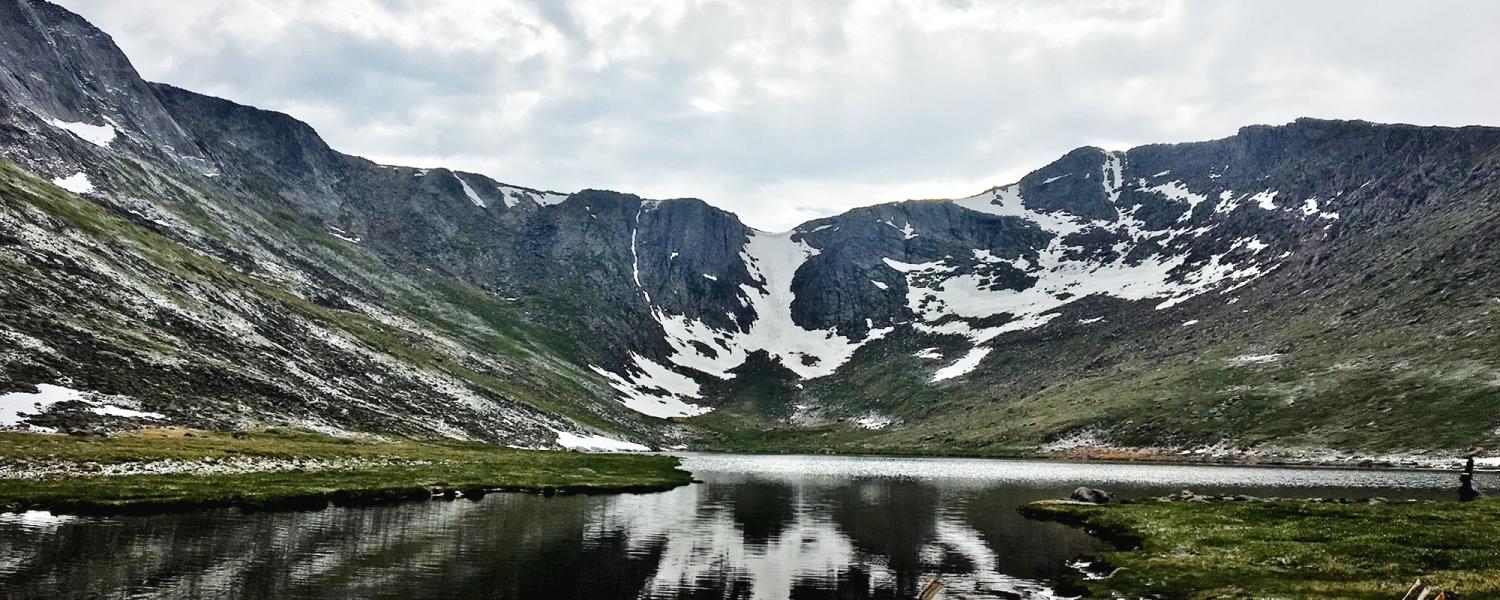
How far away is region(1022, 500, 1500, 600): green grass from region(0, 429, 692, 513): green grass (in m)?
44.2

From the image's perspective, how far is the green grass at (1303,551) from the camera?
1019 inches

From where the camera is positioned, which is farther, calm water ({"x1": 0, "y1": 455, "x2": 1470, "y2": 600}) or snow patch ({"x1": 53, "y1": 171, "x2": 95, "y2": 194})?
snow patch ({"x1": 53, "y1": 171, "x2": 95, "y2": 194})

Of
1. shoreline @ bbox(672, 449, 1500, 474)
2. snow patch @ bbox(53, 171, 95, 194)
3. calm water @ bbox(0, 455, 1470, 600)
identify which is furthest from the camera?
snow patch @ bbox(53, 171, 95, 194)

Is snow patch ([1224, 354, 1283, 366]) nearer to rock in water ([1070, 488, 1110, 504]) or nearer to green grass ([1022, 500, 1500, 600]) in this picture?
rock in water ([1070, 488, 1110, 504])

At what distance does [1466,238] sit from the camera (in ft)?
579

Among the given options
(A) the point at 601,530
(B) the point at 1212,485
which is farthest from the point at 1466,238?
(A) the point at 601,530

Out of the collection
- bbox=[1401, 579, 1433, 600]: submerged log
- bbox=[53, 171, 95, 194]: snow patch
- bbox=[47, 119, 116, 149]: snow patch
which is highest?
bbox=[47, 119, 116, 149]: snow patch

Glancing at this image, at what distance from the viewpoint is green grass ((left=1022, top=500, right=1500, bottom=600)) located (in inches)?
1019

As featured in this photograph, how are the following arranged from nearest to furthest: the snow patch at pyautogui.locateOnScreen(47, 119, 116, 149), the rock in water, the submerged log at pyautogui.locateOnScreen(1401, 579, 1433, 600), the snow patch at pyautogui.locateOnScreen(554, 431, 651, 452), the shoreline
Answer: the submerged log at pyautogui.locateOnScreen(1401, 579, 1433, 600), the rock in water, the shoreline, the snow patch at pyautogui.locateOnScreen(554, 431, 651, 452), the snow patch at pyautogui.locateOnScreen(47, 119, 116, 149)

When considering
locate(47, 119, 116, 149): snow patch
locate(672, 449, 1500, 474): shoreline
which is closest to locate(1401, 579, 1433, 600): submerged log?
locate(672, 449, 1500, 474): shoreline

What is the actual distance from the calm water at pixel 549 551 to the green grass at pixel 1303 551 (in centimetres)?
340

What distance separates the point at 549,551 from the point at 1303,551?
99.8 ft

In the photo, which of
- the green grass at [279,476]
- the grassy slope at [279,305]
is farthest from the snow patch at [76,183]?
the green grass at [279,476]

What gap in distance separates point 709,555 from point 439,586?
12.8m
